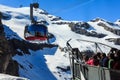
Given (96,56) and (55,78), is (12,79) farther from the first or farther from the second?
(55,78)

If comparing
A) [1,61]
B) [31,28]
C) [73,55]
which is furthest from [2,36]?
[73,55]

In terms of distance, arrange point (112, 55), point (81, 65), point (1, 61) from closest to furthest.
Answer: point (112, 55), point (81, 65), point (1, 61)

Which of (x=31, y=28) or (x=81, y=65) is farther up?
(x=31, y=28)

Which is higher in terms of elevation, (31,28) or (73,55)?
(31,28)

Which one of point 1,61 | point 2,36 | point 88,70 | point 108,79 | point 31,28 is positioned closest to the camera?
point 108,79

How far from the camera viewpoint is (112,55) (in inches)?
431

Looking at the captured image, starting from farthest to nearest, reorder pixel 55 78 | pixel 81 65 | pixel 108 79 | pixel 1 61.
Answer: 1. pixel 55 78
2. pixel 1 61
3. pixel 81 65
4. pixel 108 79

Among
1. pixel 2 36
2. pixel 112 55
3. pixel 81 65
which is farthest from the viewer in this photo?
pixel 2 36

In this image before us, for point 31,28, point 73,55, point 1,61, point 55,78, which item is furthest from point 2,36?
point 55,78

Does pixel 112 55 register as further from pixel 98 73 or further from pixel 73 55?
pixel 73 55

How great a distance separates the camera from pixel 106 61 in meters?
11.2

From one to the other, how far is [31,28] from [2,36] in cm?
4213

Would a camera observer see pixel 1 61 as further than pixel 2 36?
No

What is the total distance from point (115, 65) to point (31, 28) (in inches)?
1235
